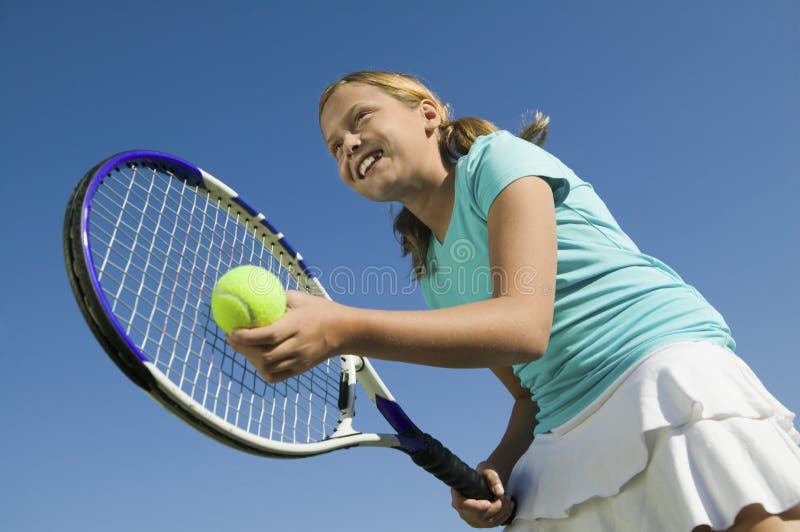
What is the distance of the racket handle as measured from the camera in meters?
3.05

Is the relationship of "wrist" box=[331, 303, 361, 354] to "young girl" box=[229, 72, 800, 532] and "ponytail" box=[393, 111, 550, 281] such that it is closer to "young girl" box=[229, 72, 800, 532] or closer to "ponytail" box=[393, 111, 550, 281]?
"young girl" box=[229, 72, 800, 532]

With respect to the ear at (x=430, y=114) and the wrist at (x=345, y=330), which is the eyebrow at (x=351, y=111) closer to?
the ear at (x=430, y=114)

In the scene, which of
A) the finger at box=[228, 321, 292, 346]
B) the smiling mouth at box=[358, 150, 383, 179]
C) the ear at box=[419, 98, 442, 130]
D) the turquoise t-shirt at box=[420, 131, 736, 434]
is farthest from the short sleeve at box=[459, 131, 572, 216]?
the finger at box=[228, 321, 292, 346]

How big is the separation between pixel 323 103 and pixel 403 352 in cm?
167

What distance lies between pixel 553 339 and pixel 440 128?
1.18m

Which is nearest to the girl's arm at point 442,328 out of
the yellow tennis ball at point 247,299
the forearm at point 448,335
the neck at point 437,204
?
the forearm at point 448,335

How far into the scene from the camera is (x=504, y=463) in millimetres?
3271

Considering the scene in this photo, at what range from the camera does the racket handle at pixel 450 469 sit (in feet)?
10.0

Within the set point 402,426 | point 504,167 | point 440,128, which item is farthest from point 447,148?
point 402,426

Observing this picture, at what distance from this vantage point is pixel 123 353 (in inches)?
86.7

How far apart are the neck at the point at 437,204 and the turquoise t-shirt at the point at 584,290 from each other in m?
0.22

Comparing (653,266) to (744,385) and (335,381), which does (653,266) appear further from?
(335,381)

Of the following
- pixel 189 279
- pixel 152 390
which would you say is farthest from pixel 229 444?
pixel 189 279

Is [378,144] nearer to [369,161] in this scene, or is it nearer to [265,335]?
[369,161]
